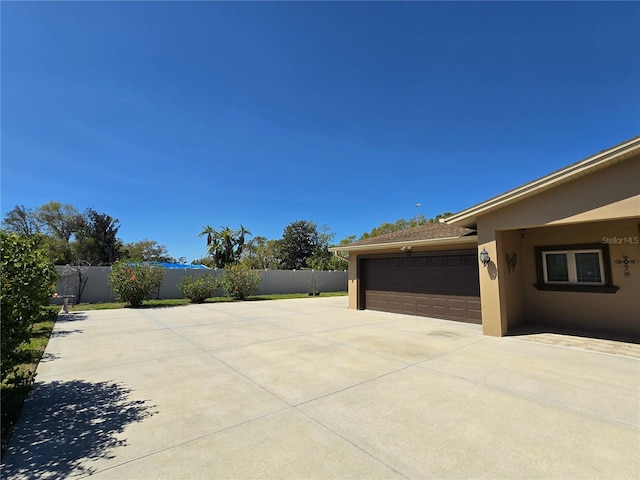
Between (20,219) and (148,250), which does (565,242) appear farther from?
(148,250)

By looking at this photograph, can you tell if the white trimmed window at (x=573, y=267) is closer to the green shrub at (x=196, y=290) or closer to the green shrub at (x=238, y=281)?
the green shrub at (x=238, y=281)

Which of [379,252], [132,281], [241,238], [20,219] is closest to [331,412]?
[379,252]

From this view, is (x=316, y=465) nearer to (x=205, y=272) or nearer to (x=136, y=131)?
(x=136, y=131)

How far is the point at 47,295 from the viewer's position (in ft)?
13.8

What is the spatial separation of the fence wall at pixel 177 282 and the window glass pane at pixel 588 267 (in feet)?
52.2

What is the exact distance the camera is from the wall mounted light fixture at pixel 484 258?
7.43 meters

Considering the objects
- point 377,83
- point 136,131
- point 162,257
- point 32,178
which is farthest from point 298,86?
point 162,257

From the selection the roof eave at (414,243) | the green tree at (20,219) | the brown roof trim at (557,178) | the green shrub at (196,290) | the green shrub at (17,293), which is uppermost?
the green tree at (20,219)

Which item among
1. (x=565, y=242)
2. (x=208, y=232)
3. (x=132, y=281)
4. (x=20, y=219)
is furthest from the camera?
(x=208, y=232)

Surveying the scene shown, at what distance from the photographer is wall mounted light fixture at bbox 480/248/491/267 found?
743 centimetres

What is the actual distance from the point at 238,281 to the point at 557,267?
1535cm

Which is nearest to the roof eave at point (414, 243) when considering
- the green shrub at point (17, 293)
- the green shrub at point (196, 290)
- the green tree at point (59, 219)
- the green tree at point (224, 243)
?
the green shrub at point (196, 290)

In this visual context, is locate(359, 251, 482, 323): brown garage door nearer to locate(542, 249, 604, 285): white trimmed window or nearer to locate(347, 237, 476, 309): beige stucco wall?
locate(347, 237, 476, 309): beige stucco wall

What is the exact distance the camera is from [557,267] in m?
8.30
